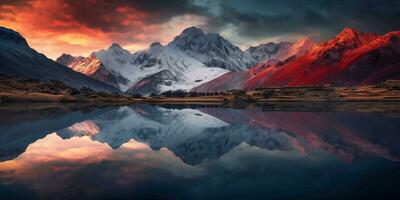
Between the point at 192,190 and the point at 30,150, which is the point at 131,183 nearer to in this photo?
the point at 192,190

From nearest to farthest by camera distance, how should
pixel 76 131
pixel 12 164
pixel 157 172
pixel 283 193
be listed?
pixel 283 193 < pixel 157 172 < pixel 12 164 < pixel 76 131

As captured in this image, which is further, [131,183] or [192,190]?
[131,183]

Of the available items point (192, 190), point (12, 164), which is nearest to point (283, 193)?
point (192, 190)

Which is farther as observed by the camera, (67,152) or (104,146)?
(104,146)

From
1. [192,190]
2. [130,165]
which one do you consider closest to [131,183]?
[192,190]


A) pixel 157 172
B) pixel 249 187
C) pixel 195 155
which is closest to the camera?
pixel 249 187

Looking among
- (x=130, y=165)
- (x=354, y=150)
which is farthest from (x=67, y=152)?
(x=354, y=150)

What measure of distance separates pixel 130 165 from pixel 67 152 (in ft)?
49.6

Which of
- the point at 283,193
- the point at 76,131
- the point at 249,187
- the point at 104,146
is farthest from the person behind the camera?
the point at 76,131

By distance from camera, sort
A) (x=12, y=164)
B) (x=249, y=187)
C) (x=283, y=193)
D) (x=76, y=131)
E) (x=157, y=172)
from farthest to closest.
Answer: (x=76, y=131) < (x=12, y=164) < (x=157, y=172) < (x=249, y=187) < (x=283, y=193)

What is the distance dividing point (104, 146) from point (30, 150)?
10972mm

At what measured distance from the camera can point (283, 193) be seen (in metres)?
28.4

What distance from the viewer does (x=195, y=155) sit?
157ft

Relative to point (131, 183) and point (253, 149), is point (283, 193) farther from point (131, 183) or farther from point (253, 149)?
point (253, 149)
